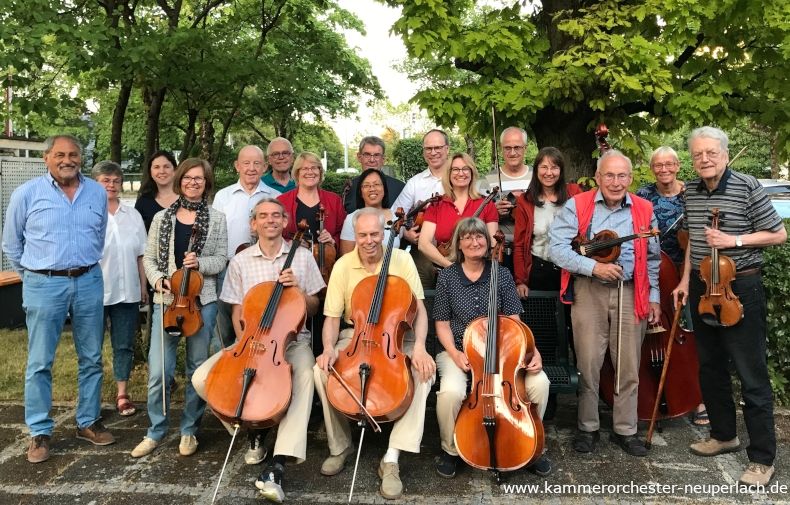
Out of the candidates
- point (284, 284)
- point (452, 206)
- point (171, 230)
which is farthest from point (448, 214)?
point (171, 230)

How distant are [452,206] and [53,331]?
261 cm

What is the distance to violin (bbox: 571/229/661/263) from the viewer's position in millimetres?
3426

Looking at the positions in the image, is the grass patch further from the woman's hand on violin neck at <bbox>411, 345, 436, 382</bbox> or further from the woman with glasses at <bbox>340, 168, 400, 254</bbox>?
the woman's hand on violin neck at <bbox>411, 345, 436, 382</bbox>

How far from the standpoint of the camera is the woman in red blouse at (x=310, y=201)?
14.0 feet

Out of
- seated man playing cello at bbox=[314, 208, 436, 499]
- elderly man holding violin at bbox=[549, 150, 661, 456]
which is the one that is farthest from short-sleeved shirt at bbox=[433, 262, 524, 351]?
elderly man holding violin at bbox=[549, 150, 661, 456]

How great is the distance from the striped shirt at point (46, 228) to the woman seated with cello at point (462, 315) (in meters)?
2.22

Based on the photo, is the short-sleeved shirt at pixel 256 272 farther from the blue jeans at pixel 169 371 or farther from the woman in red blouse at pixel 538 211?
the woman in red blouse at pixel 538 211

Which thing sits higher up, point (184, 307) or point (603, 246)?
point (603, 246)

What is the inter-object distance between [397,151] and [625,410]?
2229 cm

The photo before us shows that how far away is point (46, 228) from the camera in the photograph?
361cm

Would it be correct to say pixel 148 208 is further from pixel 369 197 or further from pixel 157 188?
pixel 369 197

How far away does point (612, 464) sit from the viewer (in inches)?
135

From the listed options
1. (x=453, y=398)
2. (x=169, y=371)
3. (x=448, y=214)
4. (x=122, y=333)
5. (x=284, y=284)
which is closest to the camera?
(x=453, y=398)

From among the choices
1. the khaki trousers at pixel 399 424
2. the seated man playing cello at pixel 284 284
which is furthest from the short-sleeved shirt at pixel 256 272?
the khaki trousers at pixel 399 424
